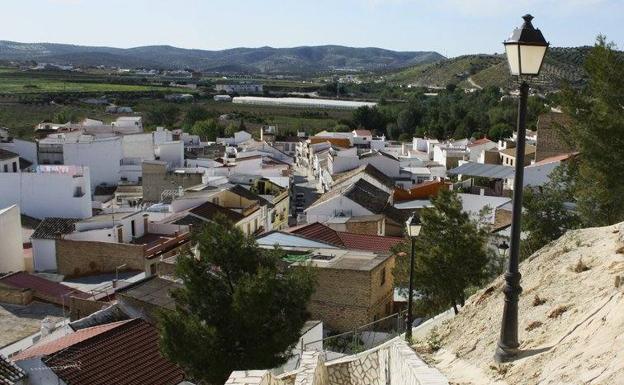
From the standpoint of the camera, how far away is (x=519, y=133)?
616cm

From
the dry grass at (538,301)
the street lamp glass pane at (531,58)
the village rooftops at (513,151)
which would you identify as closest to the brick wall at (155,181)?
the village rooftops at (513,151)

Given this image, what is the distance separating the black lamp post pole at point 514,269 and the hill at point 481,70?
7947 cm

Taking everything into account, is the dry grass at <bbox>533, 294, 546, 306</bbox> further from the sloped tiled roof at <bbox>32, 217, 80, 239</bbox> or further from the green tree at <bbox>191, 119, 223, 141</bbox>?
the green tree at <bbox>191, 119, 223, 141</bbox>

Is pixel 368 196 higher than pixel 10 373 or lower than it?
lower

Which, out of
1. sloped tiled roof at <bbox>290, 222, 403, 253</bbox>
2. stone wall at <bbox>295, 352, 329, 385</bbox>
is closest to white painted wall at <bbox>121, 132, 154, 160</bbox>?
sloped tiled roof at <bbox>290, 222, 403, 253</bbox>

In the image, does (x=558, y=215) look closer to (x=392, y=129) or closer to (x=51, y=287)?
(x=51, y=287)

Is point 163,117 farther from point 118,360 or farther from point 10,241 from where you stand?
point 118,360

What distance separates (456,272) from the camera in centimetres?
1379

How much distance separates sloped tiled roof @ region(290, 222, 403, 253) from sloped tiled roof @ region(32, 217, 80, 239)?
9300mm

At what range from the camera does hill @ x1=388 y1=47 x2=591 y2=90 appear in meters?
105

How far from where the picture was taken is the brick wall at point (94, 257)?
24406 mm

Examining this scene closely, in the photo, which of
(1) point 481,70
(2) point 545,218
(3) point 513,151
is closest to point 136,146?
(3) point 513,151

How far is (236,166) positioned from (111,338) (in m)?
31.7

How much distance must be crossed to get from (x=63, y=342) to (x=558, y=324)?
11.0 metres
